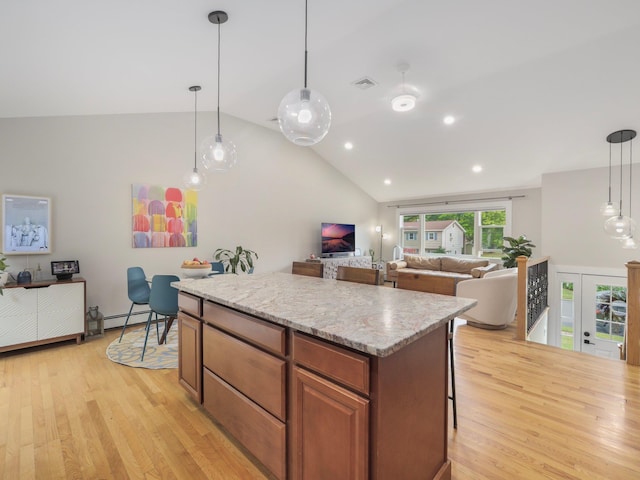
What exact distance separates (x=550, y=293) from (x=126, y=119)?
7.25 meters

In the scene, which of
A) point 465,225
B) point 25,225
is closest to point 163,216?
point 25,225

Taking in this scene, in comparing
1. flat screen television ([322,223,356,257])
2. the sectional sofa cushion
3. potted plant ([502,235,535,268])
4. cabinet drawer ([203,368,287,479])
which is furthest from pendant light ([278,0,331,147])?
the sectional sofa cushion

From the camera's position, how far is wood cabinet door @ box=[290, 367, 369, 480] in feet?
3.70

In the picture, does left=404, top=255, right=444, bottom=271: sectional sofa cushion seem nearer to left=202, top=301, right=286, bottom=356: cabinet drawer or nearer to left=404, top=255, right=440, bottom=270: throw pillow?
left=404, top=255, right=440, bottom=270: throw pillow

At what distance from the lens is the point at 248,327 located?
1.67m

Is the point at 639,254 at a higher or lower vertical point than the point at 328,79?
lower

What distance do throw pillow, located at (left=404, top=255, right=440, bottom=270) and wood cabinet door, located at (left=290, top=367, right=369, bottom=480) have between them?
6792mm

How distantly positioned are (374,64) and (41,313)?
15.2ft

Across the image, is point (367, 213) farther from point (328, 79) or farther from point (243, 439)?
point (243, 439)

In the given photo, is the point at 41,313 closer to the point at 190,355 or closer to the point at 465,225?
the point at 190,355

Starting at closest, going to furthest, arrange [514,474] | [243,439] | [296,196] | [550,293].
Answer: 1. [514,474]
2. [243,439]
3. [550,293]
4. [296,196]

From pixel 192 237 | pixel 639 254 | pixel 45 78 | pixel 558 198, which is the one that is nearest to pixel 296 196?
pixel 192 237

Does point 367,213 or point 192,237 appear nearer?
point 192,237

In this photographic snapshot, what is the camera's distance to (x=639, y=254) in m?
4.91
